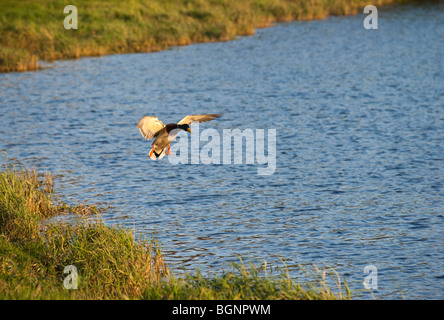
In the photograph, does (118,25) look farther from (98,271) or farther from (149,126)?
(98,271)

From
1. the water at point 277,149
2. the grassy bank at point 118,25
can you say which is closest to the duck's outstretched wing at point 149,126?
the water at point 277,149

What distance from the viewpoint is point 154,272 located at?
1260cm

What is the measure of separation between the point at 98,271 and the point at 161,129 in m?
3.23

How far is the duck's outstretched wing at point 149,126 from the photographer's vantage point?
13.4m

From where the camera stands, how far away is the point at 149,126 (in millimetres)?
13461

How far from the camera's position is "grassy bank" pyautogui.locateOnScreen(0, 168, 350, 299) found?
10.1 metres

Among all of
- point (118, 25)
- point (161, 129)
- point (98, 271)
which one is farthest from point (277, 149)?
point (118, 25)

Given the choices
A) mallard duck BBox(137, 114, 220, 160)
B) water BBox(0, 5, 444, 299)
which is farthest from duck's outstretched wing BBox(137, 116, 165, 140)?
water BBox(0, 5, 444, 299)

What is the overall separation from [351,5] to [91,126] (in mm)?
39237

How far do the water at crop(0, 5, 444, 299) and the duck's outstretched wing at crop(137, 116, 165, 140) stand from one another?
281cm

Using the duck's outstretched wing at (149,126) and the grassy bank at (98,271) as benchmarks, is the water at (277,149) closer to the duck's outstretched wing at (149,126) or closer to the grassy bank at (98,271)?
the grassy bank at (98,271)

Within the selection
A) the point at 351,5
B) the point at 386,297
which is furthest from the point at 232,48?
the point at 386,297

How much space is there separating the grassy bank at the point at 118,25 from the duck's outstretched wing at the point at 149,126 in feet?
92.1
